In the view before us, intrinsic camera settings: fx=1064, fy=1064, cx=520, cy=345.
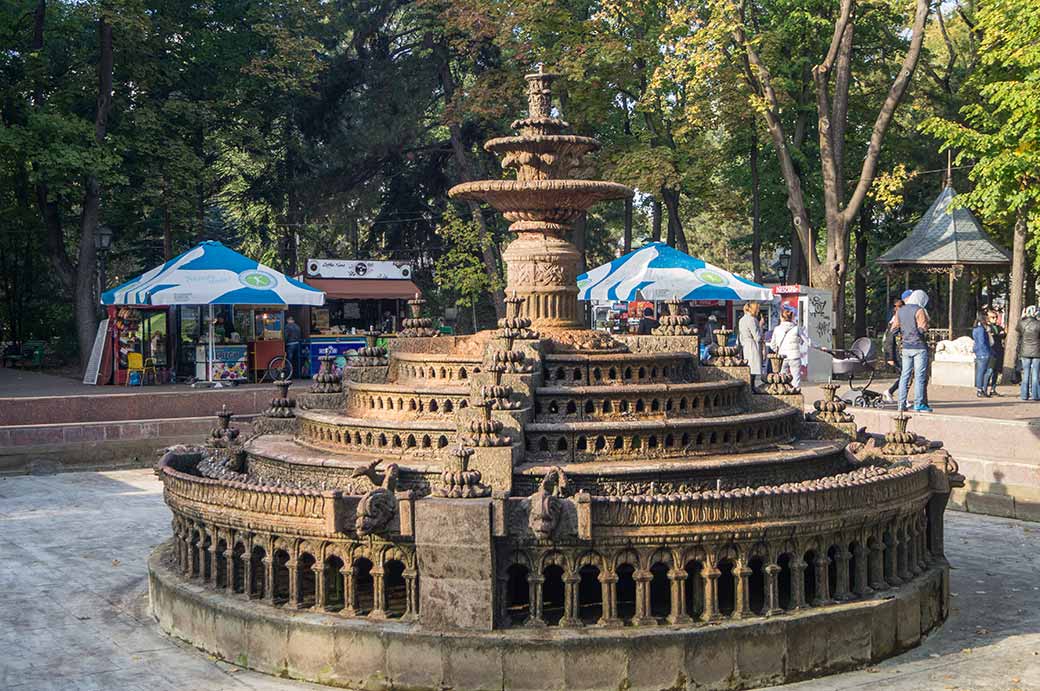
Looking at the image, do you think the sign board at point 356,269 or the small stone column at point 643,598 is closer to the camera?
the small stone column at point 643,598

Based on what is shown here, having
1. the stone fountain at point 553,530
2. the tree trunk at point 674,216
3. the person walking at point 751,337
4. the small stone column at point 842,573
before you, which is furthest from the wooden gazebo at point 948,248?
the small stone column at point 842,573

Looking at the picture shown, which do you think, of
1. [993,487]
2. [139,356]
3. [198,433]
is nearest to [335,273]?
[139,356]

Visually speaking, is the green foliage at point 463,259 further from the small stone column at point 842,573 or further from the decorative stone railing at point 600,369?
the small stone column at point 842,573

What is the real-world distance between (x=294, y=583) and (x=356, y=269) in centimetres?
2472

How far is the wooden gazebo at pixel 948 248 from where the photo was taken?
28344 millimetres

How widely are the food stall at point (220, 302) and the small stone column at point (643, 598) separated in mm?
18742

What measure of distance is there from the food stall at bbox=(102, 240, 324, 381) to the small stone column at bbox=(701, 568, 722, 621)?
18.9 meters

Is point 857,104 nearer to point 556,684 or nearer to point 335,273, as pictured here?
point 335,273

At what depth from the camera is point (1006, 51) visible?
24578 millimetres

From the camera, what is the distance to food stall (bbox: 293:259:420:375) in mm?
31562

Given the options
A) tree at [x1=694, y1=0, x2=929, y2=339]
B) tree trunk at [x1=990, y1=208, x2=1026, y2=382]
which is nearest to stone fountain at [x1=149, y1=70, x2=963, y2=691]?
tree at [x1=694, y1=0, x2=929, y2=339]

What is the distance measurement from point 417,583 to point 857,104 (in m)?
31.8

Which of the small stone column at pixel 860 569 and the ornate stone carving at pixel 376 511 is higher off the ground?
the ornate stone carving at pixel 376 511

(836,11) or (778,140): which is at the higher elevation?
(836,11)
